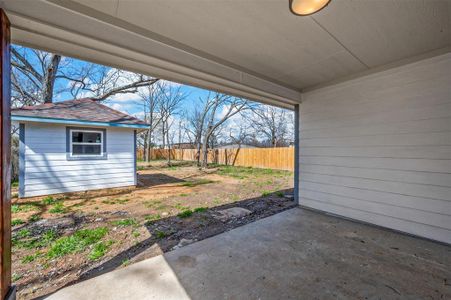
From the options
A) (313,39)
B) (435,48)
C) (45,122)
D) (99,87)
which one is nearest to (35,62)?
(99,87)

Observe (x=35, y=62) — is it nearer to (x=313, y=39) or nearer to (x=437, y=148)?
(x=313, y=39)

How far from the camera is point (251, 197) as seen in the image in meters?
5.06

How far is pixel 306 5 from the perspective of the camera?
146 centimetres

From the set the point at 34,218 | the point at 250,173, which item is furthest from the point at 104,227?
the point at 250,173

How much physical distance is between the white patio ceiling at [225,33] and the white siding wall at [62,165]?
453 cm

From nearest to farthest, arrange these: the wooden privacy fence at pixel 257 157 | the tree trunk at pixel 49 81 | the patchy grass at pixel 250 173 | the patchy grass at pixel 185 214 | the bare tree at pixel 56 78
Result: 1. the patchy grass at pixel 185 214
2. the tree trunk at pixel 49 81
3. the bare tree at pixel 56 78
4. the patchy grass at pixel 250 173
5. the wooden privacy fence at pixel 257 157

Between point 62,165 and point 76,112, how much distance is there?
1.63 meters

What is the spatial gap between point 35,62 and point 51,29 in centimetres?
1191

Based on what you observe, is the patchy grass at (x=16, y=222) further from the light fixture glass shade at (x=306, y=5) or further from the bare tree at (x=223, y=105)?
the bare tree at (x=223, y=105)

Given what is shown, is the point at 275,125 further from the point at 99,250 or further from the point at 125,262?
the point at 125,262

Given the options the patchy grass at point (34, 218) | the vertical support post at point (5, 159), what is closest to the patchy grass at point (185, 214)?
the vertical support post at point (5, 159)

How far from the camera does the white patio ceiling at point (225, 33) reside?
1.63 meters

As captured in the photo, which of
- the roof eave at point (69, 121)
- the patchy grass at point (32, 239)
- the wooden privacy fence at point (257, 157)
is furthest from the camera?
the wooden privacy fence at point (257, 157)

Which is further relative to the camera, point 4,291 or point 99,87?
point 99,87
